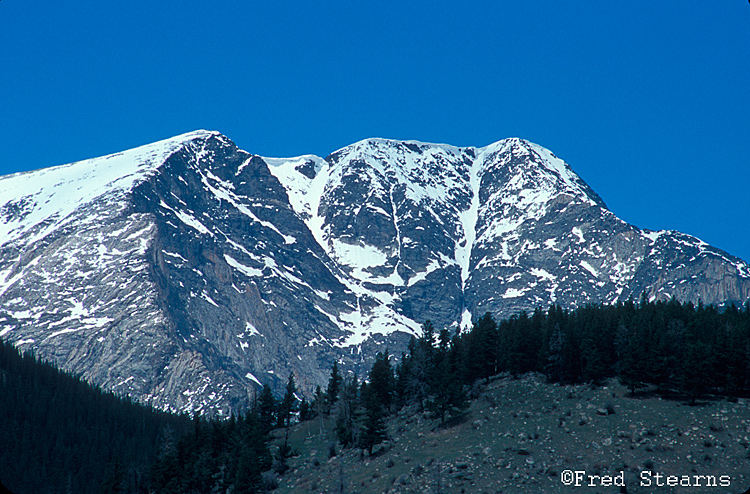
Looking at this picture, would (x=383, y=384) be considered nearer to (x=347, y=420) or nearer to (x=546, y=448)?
(x=347, y=420)

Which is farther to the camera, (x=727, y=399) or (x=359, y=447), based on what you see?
(x=359, y=447)

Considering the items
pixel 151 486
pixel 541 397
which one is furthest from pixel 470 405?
pixel 151 486

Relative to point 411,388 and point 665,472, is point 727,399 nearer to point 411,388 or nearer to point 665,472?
point 665,472

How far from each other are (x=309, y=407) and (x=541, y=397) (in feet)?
181

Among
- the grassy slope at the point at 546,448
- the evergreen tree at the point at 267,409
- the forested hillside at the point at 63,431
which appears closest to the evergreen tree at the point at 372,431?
the grassy slope at the point at 546,448

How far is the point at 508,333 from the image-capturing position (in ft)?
372

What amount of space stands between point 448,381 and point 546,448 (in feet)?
67.1

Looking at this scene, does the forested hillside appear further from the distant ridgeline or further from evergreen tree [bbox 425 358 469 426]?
evergreen tree [bbox 425 358 469 426]

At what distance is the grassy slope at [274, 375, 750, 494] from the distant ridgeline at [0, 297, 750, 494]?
3190 millimetres

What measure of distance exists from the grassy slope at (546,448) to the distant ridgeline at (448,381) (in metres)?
3.19

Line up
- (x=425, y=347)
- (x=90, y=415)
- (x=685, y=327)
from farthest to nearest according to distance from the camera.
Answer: (x=90, y=415) < (x=425, y=347) < (x=685, y=327)

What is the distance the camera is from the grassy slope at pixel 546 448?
69375 millimetres

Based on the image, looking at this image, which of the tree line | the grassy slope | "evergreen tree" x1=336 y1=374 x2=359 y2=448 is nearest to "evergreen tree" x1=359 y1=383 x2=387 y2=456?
the tree line

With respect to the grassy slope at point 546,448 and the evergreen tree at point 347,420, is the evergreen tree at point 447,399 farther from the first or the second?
the evergreen tree at point 347,420
